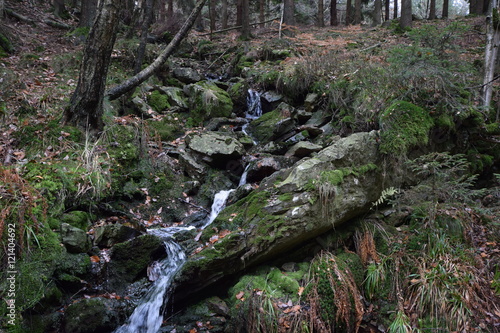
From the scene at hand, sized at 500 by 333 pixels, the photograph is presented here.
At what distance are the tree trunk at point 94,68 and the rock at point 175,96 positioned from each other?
10.8 feet

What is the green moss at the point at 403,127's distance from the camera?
5.48 metres

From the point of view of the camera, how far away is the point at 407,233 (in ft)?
16.6

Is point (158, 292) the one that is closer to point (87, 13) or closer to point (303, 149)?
point (303, 149)

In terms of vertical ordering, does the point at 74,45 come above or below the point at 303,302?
above

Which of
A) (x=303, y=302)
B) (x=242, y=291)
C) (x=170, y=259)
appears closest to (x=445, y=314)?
(x=303, y=302)

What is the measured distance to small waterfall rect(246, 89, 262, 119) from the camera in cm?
986

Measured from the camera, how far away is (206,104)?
9.01 meters

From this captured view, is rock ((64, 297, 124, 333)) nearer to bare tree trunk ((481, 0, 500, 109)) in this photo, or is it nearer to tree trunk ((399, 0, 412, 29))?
bare tree trunk ((481, 0, 500, 109))

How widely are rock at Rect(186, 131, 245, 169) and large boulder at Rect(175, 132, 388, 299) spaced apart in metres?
1.97

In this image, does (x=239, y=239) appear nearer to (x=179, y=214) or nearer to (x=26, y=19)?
(x=179, y=214)

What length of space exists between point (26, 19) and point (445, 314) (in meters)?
16.8

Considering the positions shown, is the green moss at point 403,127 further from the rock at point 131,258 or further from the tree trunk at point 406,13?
the tree trunk at point 406,13

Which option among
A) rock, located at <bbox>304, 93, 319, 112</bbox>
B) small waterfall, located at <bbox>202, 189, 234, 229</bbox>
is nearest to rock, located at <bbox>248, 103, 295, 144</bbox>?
rock, located at <bbox>304, 93, 319, 112</bbox>

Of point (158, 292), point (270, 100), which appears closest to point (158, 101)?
point (270, 100)
